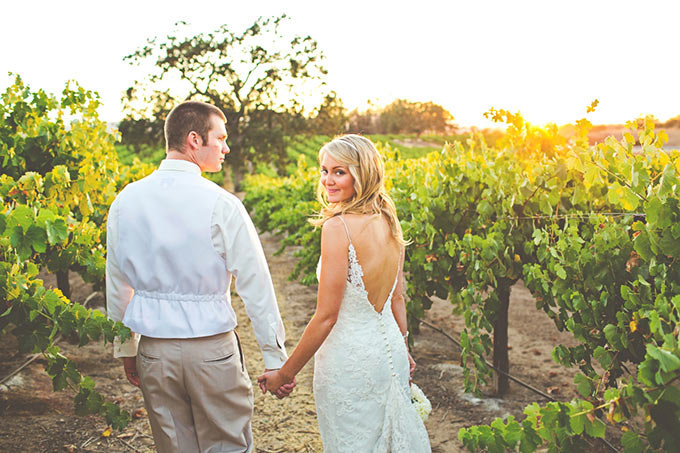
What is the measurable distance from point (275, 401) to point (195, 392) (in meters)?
2.20

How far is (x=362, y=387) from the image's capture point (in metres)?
2.35

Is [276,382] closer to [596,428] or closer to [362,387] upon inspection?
[362,387]

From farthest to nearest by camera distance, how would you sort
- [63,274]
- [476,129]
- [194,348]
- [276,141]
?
1. [276,141]
2. [63,274]
3. [476,129]
4. [194,348]

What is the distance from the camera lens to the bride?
7.52ft

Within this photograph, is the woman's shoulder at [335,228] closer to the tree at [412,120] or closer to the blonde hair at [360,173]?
the blonde hair at [360,173]

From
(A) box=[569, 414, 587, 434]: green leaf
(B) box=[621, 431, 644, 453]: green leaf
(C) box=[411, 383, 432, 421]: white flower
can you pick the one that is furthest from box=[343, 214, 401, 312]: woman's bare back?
(B) box=[621, 431, 644, 453]: green leaf

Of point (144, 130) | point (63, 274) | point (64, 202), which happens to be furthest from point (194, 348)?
point (144, 130)

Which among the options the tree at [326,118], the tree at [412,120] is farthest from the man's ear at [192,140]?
the tree at [412,120]

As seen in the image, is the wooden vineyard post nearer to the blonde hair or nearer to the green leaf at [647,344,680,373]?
the blonde hair

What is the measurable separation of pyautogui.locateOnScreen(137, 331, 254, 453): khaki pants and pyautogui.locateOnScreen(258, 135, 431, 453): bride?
0.24 metres

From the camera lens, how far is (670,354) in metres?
1.30

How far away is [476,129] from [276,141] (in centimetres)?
3505

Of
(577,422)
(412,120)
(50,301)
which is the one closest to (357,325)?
(577,422)

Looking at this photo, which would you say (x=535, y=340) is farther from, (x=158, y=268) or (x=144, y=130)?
(x=144, y=130)
